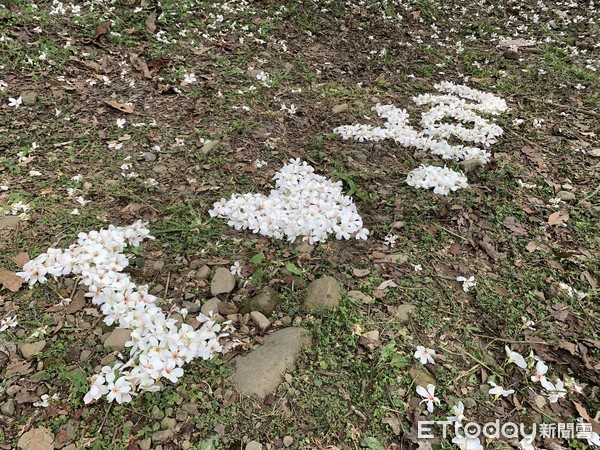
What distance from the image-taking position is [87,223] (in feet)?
12.2

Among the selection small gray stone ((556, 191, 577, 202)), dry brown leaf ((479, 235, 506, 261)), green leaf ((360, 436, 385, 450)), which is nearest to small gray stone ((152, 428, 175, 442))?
green leaf ((360, 436, 385, 450))

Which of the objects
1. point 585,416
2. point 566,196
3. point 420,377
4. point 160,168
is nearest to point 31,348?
point 160,168

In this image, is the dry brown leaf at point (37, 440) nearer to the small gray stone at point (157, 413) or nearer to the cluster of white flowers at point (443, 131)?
the small gray stone at point (157, 413)

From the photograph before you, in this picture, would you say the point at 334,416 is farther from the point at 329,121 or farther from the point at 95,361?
the point at 329,121

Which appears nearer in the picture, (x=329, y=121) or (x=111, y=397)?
(x=111, y=397)

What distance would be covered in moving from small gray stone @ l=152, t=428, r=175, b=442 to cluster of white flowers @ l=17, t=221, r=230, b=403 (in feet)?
0.83

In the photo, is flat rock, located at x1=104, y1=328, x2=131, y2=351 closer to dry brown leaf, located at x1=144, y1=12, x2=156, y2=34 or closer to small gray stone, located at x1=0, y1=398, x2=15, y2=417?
small gray stone, located at x1=0, y1=398, x2=15, y2=417

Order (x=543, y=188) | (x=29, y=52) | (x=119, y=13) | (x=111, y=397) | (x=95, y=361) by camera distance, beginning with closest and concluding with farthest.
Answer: (x=111, y=397)
(x=95, y=361)
(x=543, y=188)
(x=29, y=52)
(x=119, y=13)

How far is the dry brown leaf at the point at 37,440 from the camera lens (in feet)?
7.65

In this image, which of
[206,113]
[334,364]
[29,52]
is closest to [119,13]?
[29,52]

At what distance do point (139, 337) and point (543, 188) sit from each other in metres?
4.23

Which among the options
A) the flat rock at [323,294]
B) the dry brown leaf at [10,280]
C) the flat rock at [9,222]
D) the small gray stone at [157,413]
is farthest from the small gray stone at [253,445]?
the flat rock at [9,222]

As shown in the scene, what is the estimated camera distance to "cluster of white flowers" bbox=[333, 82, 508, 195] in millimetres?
4371

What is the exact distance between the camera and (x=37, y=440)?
2354mm
